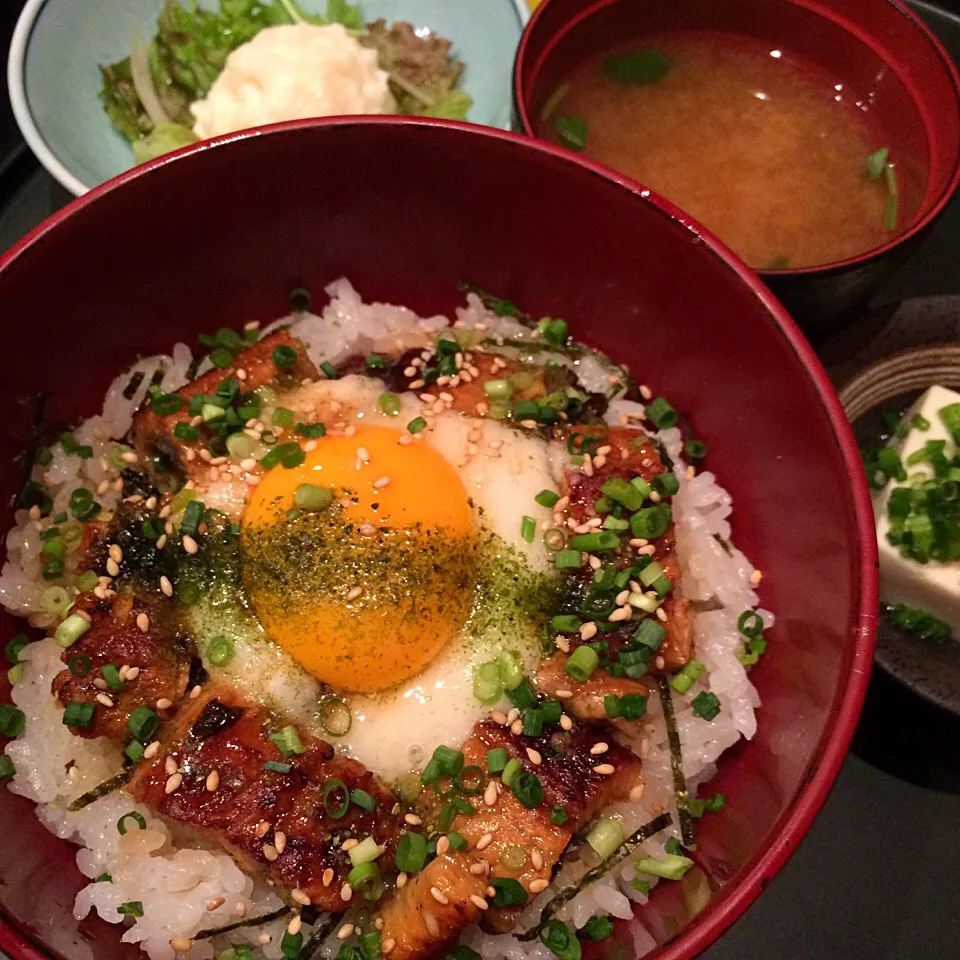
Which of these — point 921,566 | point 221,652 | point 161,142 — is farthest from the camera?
point 161,142

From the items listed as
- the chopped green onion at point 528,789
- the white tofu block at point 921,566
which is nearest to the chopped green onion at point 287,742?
the chopped green onion at point 528,789

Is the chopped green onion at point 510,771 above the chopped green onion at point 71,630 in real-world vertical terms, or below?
below

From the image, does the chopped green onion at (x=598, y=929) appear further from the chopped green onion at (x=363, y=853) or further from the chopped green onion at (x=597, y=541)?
the chopped green onion at (x=597, y=541)

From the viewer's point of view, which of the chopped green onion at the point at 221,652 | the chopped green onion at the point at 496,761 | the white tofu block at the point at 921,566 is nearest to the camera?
the chopped green onion at the point at 496,761

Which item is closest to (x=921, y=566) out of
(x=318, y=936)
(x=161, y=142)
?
(x=318, y=936)

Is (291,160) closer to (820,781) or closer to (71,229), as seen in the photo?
(71,229)

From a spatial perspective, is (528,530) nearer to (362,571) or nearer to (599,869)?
(362,571)
